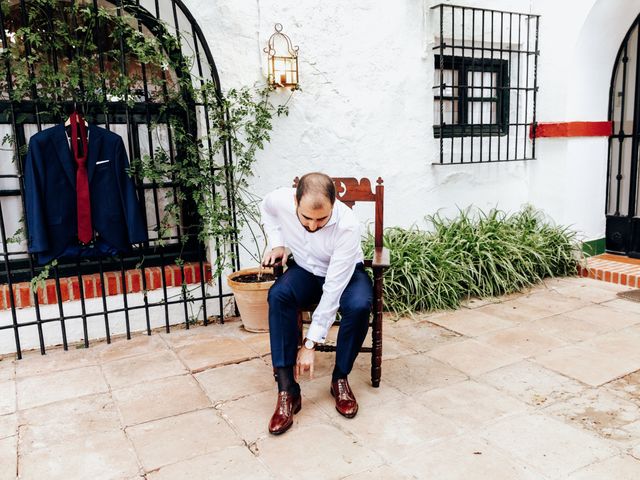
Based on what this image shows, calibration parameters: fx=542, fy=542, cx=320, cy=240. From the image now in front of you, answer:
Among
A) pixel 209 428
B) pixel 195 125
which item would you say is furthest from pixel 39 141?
pixel 209 428

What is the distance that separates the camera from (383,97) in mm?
4406

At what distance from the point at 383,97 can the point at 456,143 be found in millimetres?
942

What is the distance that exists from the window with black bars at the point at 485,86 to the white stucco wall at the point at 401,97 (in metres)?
0.11

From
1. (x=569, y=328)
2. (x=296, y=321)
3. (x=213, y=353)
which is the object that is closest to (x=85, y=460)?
(x=296, y=321)

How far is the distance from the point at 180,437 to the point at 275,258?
93 centimetres

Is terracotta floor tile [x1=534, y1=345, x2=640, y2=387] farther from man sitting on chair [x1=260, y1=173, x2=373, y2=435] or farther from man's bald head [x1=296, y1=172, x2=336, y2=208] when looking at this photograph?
man's bald head [x1=296, y1=172, x2=336, y2=208]

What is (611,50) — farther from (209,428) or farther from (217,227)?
(209,428)

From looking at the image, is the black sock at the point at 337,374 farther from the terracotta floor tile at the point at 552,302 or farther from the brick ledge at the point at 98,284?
A: the terracotta floor tile at the point at 552,302

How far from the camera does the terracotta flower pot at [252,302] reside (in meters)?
3.52

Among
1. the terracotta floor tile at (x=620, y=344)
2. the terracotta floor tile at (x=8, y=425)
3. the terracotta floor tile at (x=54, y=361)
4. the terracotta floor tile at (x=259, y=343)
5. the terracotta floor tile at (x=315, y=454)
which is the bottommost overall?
the terracotta floor tile at (x=620, y=344)

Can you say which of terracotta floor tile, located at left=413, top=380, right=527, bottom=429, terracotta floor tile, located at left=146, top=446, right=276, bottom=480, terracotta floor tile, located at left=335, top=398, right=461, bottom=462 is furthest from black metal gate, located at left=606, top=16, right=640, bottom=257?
terracotta floor tile, located at left=146, top=446, right=276, bottom=480

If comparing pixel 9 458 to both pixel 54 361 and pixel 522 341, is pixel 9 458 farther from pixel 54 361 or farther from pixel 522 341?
pixel 522 341

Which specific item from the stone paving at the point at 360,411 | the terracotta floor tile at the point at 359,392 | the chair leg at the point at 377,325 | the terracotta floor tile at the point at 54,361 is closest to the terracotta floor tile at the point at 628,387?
the stone paving at the point at 360,411

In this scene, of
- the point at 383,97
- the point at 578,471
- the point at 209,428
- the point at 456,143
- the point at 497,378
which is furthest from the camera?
the point at 456,143
